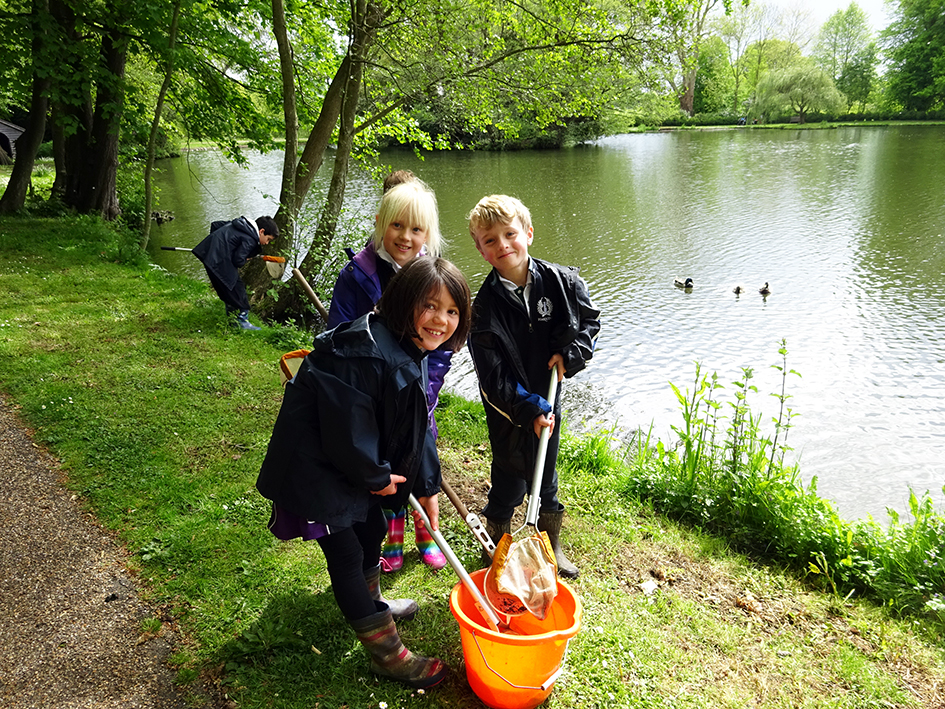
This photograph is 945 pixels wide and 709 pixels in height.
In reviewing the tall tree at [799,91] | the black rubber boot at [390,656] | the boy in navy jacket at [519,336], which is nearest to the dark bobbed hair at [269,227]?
the boy in navy jacket at [519,336]

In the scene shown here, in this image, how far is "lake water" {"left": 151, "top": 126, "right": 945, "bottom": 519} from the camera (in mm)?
6602

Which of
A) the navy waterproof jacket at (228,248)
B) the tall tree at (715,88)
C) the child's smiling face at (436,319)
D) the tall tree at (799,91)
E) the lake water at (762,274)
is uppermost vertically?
the tall tree at (715,88)

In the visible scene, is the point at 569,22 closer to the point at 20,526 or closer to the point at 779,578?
the point at 779,578

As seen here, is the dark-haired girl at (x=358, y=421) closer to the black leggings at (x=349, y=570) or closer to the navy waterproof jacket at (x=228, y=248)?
the black leggings at (x=349, y=570)

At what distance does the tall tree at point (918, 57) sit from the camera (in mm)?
45781

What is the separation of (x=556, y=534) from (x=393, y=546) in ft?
2.88

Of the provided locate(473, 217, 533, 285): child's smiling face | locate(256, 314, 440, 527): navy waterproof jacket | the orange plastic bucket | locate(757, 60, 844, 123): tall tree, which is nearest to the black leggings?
locate(256, 314, 440, 527): navy waterproof jacket

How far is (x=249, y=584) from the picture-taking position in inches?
116

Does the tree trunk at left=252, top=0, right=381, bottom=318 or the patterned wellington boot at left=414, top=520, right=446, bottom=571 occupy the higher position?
the tree trunk at left=252, top=0, right=381, bottom=318

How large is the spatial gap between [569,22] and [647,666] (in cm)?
846

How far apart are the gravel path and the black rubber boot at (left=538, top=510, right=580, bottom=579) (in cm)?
173

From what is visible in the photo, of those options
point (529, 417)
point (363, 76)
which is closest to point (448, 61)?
point (363, 76)

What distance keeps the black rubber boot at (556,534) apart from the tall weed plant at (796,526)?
42.1 inches

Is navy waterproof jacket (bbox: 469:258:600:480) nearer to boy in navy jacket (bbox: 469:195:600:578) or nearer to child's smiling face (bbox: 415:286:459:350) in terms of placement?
boy in navy jacket (bbox: 469:195:600:578)
